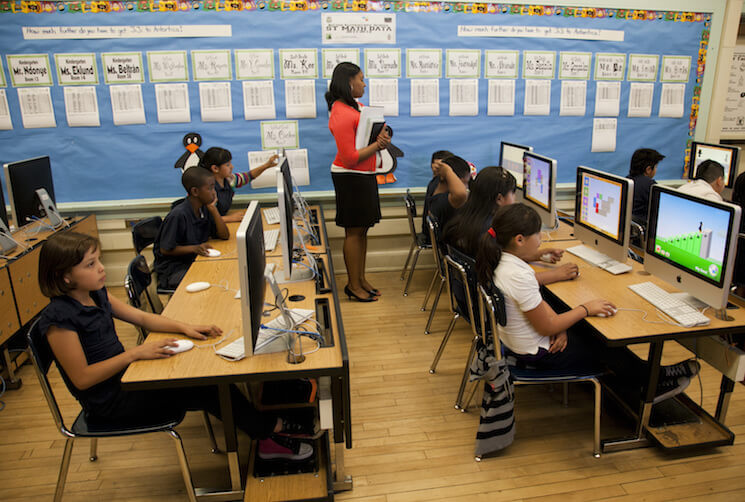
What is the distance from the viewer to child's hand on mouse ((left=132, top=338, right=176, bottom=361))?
1834 millimetres

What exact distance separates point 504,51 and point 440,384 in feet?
9.44

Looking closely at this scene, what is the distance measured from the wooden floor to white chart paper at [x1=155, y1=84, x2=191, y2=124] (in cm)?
212

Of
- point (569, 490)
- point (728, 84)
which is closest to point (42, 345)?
point (569, 490)

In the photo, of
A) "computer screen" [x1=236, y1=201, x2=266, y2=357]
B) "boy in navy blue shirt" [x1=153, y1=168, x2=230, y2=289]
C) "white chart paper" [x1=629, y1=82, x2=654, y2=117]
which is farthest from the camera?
"white chart paper" [x1=629, y1=82, x2=654, y2=117]

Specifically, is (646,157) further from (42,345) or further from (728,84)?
(42,345)

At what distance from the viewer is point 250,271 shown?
163 centimetres

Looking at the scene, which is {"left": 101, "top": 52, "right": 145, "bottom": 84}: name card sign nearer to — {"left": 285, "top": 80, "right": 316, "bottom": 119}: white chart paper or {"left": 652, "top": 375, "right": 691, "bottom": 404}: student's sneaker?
{"left": 285, "top": 80, "right": 316, "bottom": 119}: white chart paper

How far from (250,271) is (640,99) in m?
4.31

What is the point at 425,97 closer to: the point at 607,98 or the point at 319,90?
the point at 319,90

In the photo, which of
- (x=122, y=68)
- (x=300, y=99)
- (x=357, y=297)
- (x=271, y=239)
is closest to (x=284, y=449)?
(x=271, y=239)

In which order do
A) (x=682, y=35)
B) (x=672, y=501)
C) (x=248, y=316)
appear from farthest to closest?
(x=682, y=35)
(x=672, y=501)
(x=248, y=316)

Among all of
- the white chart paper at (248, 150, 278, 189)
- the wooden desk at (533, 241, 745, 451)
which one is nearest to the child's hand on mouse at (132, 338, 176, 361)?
the wooden desk at (533, 241, 745, 451)

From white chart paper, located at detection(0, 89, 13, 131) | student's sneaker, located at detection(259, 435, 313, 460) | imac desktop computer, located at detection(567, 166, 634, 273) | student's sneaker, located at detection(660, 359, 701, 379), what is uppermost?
white chart paper, located at detection(0, 89, 13, 131)

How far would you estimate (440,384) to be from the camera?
9.71 ft
